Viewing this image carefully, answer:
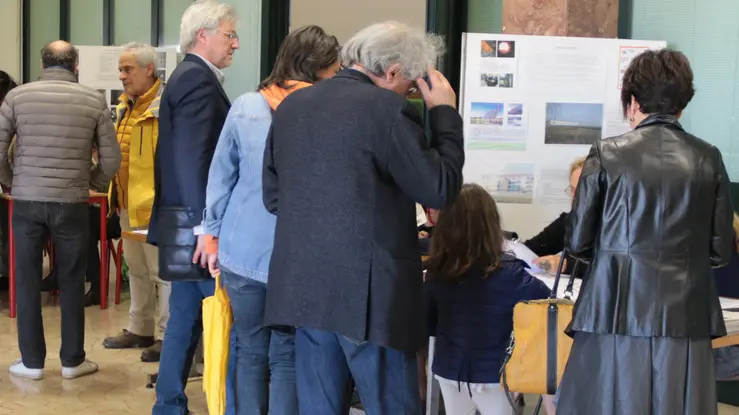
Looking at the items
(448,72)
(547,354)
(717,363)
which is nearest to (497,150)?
(448,72)

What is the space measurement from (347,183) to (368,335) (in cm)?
36

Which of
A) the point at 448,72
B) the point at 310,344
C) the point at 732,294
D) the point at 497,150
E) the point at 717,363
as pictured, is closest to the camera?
the point at 310,344

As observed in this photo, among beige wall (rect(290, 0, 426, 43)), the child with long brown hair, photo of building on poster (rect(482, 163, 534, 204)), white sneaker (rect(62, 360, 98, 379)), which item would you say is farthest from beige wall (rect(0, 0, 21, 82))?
the child with long brown hair

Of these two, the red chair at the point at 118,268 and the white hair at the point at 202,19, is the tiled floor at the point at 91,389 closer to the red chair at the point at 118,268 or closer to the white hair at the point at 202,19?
the red chair at the point at 118,268

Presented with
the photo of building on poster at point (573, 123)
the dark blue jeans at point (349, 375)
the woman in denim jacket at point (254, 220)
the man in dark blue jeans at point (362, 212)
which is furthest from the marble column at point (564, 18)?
the dark blue jeans at point (349, 375)

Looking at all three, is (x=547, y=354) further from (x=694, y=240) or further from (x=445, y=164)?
(x=445, y=164)

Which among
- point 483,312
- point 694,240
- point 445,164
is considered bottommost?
point 483,312

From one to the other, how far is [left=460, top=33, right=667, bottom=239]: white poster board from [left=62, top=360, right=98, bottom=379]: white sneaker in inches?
82.3

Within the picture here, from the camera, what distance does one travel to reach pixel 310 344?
2.36 m

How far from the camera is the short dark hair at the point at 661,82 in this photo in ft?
8.05

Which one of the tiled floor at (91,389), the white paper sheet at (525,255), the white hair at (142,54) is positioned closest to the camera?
the white paper sheet at (525,255)

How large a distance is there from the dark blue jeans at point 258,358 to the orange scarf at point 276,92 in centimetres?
53

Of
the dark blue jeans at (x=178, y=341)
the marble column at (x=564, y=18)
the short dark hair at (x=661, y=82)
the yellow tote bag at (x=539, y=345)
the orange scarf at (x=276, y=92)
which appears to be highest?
→ the marble column at (x=564, y=18)

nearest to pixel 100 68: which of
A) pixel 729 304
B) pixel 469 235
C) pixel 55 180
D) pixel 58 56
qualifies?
pixel 58 56
